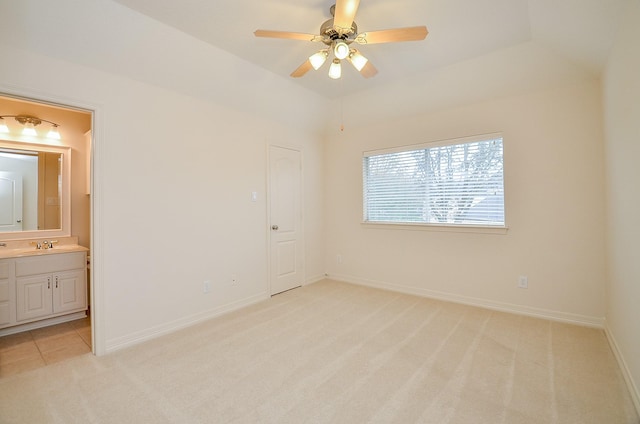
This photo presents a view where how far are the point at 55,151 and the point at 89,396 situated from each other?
3.09 m

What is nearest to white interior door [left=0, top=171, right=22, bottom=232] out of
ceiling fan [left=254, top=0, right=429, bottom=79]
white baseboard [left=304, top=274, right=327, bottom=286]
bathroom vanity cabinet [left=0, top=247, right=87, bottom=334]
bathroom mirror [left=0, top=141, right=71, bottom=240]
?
bathroom mirror [left=0, top=141, right=71, bottom=240]

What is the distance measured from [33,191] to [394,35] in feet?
14.2

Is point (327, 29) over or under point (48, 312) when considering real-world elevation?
over

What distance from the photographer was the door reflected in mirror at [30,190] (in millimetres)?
3232

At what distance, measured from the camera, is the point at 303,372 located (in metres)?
2.17

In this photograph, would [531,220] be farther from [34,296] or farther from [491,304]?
[34,296]

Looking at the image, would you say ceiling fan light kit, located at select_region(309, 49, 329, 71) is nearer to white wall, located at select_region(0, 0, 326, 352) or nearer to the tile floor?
white wall, located at select_region(0, 0, 326, 352)

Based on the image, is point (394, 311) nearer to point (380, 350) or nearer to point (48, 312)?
point (380, 350)

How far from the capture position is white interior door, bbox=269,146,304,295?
407 cm

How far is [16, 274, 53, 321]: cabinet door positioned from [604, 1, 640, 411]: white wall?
16.8 ft

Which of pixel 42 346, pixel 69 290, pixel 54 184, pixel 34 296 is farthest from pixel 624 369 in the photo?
pixel 54 184

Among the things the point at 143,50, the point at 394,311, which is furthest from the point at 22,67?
the point at 394,311

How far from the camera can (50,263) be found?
10.2 ft

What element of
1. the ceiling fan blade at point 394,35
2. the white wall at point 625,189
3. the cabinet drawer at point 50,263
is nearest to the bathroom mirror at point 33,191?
the cabinet drawer at point 50,263
